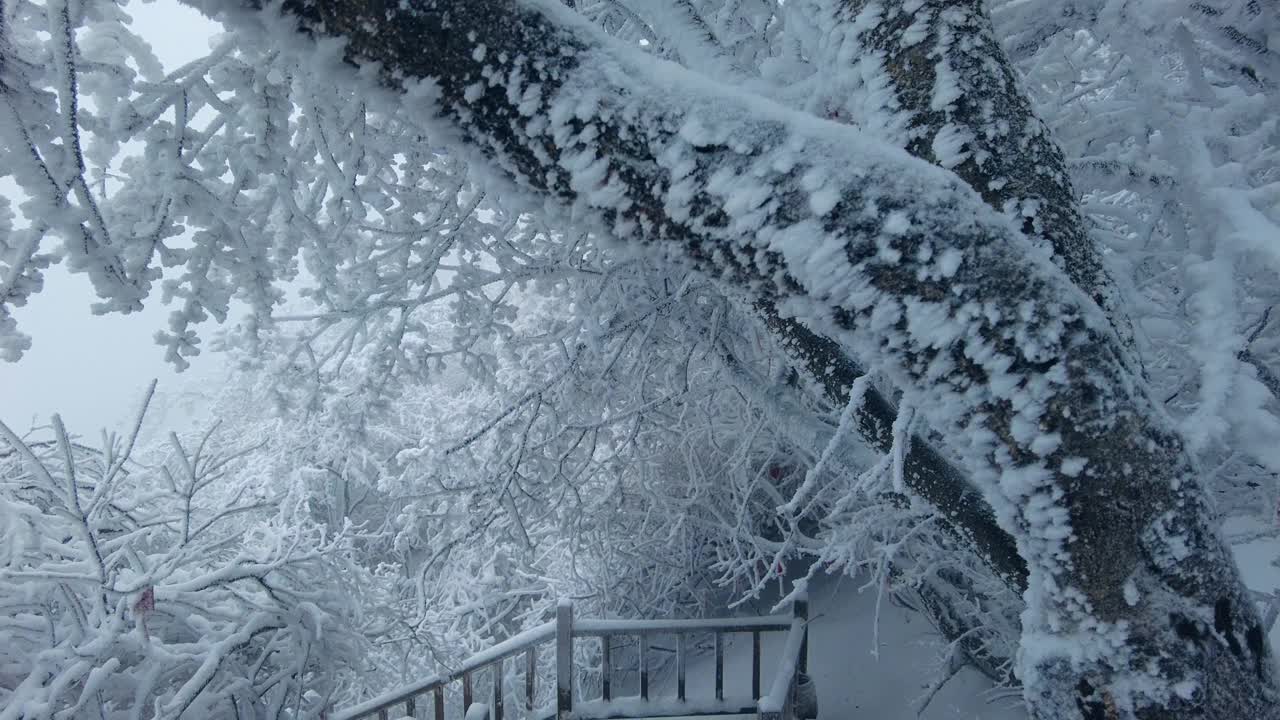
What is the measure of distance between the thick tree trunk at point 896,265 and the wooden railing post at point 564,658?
3.84m

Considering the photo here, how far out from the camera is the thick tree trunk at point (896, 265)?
1.05m

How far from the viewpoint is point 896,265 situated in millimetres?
1050

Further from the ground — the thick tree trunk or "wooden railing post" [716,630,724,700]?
the thick tree trunk

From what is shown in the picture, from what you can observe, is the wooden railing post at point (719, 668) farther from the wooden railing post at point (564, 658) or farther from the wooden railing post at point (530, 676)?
the wooden railing post at point (530, 676)

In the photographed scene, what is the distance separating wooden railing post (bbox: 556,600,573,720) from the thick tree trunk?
12.6 feet

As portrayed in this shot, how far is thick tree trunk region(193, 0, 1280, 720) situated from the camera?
1053 millimetres

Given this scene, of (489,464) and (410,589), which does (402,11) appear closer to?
(489,464)

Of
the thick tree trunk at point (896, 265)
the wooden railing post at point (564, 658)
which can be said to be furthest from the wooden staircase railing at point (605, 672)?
the thick tree trunk at point (896, 265)

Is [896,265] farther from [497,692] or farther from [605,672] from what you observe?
[497,692]

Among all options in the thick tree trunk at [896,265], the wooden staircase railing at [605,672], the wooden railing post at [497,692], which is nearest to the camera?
the thick tree trunk at [896,265]

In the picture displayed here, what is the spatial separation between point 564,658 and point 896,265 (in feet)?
13.9

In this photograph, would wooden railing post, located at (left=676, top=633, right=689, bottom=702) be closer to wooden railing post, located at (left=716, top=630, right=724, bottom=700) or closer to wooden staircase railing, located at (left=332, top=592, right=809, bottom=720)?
wooden staircase railing, located at (left=332, top=592, right=809, bottom=720)

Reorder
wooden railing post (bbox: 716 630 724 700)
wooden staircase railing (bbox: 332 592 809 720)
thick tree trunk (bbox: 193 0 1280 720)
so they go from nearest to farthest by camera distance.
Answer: thick tree trunk (bbox: 193 0 1280 720) → wooden staircase railing (bbox: 332 592 809 720) → wooden railing post (bbox: 716 630 724 700)

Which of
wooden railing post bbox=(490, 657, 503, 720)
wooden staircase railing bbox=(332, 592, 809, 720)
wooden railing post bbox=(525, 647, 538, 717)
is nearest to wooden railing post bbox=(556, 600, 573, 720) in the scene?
wooden staircase railing bbox=(332, 592, 809, 720)
